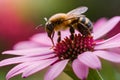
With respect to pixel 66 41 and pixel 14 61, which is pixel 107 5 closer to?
pixel 66 41

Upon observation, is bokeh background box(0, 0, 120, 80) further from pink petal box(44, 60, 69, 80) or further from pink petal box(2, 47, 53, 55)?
pink petal box(44, 60, 69, 80)

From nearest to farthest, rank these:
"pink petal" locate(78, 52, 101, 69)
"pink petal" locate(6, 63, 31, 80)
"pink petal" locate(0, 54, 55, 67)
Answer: "pink petal" locate(78, 52, 101, 69)
"pink petal" locate(6, 63, 31, 80)
"pink petal" locate(0, 54, 55, 67)

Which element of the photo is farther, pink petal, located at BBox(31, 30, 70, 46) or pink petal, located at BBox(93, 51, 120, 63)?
pink petal, located at BBox(31, 30, 70, 46)

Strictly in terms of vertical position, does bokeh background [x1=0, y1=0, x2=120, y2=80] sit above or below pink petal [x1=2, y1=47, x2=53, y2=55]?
above

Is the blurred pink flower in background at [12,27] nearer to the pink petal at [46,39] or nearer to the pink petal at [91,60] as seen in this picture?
the pink petal at [46,39]

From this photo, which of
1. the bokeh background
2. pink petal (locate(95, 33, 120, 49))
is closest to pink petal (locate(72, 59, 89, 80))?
pink petal (locate(95, 33, 120, 49))

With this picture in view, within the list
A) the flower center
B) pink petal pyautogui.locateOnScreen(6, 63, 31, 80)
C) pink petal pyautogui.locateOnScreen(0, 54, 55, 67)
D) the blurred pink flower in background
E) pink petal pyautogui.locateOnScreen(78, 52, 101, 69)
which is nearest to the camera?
pink petal pyautogui.locateOnScreen(78, 52, 101, 69)

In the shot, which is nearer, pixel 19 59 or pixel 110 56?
pixel 110 56

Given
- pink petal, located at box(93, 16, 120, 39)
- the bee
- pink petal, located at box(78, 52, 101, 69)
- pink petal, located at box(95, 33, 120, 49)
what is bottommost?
pink petal, located at box(78, 52, 101, 69)

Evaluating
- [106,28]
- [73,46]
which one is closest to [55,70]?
[73,46]

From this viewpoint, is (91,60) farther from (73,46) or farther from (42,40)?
(42,40)
